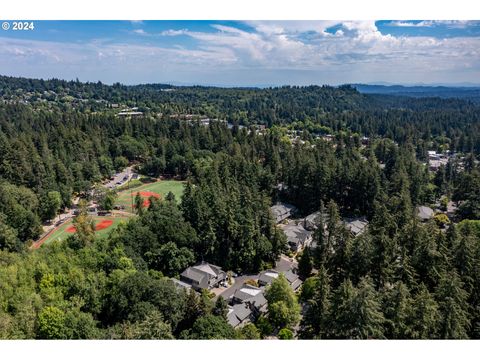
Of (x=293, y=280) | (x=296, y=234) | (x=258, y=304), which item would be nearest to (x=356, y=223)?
(x=296, y=234)

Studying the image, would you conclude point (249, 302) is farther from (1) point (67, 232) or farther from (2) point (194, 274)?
(1) point (67, 232)

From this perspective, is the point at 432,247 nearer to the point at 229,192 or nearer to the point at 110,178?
the point at 229,192

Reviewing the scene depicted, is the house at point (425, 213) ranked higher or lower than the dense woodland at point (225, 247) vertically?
lower

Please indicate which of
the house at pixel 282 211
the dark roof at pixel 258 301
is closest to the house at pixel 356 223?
the house at pixel 282 211

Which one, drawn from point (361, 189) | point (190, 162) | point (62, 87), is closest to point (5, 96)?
point (62, 87)

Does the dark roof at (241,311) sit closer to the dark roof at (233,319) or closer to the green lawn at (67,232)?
the dark roof at (233,319)

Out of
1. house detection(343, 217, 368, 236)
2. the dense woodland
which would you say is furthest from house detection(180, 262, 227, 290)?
house detection(343, 217, 368, 236)
